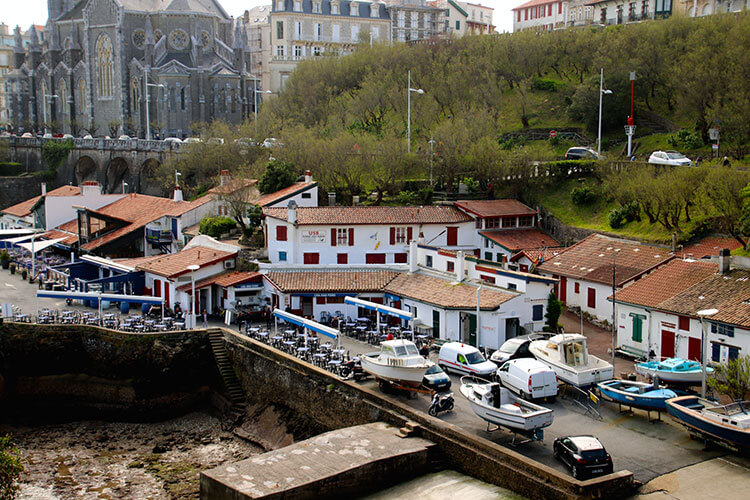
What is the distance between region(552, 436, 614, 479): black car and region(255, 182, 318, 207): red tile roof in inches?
1245

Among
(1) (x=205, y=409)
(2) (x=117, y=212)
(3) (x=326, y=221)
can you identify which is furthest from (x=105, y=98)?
(1) (x=205, y=409)

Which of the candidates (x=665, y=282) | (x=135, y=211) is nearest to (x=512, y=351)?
(x=665, y=282)

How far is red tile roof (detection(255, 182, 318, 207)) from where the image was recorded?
174 feet

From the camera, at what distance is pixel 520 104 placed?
8038 centimetres

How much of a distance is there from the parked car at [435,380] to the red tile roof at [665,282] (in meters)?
10.1

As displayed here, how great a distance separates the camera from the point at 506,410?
1021 inches

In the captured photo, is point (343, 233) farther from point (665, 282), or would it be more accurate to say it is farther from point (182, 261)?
point (665, 282)

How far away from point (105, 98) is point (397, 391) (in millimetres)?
93241

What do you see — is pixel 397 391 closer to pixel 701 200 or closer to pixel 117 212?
pixel 701 200

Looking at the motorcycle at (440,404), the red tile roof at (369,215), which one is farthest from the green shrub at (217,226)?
the motorcycle at (440,404)

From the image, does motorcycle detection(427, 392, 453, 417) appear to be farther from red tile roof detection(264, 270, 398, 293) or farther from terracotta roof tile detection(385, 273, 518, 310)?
red tile roof detection(264, 270, 398, 293)

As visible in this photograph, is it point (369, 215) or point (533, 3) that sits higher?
point (533, 3)

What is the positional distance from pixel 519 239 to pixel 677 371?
22.2m

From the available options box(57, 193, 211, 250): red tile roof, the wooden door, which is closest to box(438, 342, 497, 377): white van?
the wooden door
